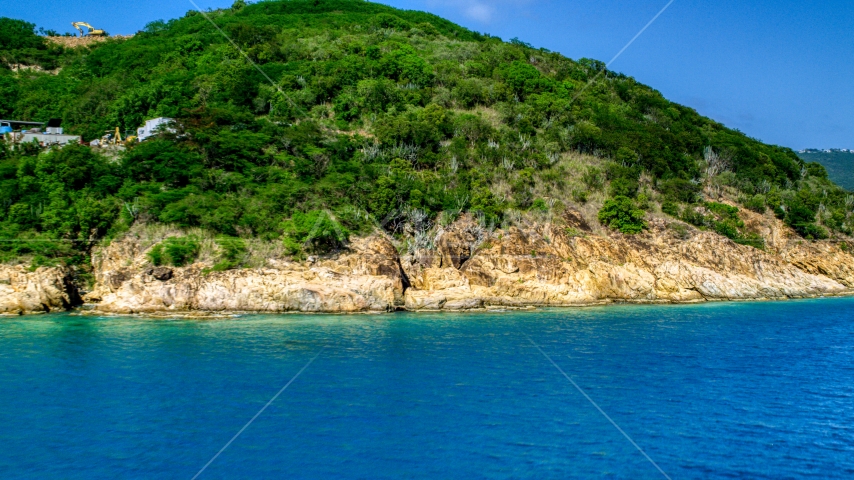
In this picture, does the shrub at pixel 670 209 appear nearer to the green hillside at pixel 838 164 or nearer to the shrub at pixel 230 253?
the shrub at pixel 230 253

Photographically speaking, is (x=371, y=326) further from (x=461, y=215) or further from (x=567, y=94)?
(x=567, y=94)

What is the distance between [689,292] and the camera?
39000 mm

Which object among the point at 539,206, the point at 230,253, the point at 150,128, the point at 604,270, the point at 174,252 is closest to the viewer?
the point at 174,252

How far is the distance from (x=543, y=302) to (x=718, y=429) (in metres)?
19.3

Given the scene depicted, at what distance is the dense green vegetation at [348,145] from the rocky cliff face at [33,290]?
1859mm

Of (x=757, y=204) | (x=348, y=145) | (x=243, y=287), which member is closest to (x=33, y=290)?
(x=243, y=287)

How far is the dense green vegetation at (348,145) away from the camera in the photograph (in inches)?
1467

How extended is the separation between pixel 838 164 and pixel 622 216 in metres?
162

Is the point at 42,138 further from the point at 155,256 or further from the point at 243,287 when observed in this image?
the point at 243,287

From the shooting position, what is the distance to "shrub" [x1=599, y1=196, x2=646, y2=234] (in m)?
42.1

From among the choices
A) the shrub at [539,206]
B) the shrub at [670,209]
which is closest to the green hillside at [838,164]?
the shrub at [670,209]

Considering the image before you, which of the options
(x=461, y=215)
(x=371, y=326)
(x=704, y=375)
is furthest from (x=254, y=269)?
(x=704, y=375)

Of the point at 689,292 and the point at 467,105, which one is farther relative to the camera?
the point at 467,105

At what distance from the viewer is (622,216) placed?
4241 cm
